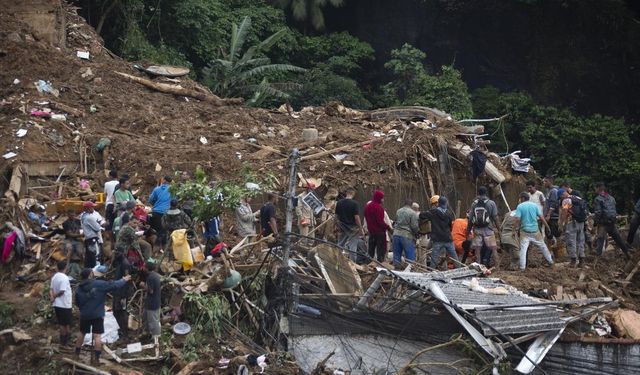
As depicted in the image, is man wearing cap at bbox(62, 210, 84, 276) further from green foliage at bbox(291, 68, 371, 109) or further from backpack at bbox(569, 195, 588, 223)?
green foliage at bbox(291, 68, 371, 109)

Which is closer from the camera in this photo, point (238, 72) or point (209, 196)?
point (209, 196)

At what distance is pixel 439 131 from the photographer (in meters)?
19.8

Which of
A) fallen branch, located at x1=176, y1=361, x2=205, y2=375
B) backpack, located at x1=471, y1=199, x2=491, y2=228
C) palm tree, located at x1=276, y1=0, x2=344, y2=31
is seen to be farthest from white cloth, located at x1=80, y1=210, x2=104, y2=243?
palm tree, located at x1=276, y1=0, x2=344, y2=31

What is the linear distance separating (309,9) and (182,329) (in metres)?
21.7

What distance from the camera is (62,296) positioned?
12.6 m

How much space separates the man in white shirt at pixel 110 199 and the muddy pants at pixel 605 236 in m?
7.78

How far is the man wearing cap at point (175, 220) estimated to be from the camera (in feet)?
47.1

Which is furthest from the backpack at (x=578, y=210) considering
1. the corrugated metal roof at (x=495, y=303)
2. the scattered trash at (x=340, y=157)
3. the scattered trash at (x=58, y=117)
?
the scattered trash at (x=58, y=117)

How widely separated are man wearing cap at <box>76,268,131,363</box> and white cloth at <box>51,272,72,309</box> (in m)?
0.22

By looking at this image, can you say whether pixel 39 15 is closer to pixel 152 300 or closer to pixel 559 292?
pixel 152 300

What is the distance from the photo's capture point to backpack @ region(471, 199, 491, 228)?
15648mm

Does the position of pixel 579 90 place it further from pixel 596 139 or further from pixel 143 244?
pixel 143 244

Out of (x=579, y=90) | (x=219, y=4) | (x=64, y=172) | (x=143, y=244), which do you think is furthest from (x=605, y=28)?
(x=143, y=244)

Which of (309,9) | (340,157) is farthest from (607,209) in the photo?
(309,9)
